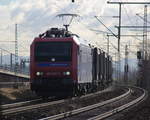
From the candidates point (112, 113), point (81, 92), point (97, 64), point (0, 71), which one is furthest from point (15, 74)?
point (112, 113)

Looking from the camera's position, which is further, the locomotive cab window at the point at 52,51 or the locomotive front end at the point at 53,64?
the locomotive cab window at the point at 52,51

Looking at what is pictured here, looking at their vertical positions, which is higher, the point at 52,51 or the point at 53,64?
the point at 52,51

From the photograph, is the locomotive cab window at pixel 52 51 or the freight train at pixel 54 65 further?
the locomotive cab window at pixel 52 51

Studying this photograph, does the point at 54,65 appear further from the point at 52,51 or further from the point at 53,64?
the point at 52,51

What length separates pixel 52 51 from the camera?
2595 centimetres

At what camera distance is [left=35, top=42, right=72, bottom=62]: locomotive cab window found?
2592 cm

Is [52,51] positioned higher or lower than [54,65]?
higher

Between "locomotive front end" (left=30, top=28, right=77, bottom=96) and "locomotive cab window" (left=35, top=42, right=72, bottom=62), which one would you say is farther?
"locomotive cab window" (left=35, top=42, right=72, bottom=62)

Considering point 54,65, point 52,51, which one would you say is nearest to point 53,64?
point 54,65

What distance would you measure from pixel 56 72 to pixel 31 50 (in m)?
1.89

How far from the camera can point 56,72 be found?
25.8 metres

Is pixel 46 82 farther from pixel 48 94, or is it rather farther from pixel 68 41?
pixel 68 41

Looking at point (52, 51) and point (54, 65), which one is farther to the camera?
point (52, 51)

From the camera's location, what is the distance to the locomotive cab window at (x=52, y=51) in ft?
85.0
